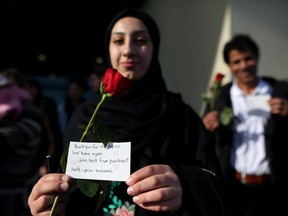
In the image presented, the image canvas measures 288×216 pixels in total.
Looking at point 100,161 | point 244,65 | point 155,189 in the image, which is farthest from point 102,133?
A: point 244,65

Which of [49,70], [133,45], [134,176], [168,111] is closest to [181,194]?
[134,176]

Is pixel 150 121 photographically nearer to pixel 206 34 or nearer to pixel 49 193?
pixel 49 193

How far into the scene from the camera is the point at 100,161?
0.73 meters

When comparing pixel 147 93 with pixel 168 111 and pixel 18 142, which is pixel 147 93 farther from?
pixel 18 142

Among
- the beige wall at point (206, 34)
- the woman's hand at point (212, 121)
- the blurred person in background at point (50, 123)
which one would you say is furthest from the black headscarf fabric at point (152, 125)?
the beige wall at point (206, 34)

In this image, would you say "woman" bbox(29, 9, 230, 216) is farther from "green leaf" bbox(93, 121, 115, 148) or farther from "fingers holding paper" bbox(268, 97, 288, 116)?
"fingers holding paper" bbox(268, 97, 288, 116)

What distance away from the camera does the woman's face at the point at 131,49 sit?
107 cm

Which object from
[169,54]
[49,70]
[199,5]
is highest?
[199,5]

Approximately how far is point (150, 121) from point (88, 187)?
36 centimetres

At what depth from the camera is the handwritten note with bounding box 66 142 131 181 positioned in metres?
0.72

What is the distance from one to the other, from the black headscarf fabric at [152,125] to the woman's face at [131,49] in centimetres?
4

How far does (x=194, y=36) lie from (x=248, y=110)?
67.3 inches

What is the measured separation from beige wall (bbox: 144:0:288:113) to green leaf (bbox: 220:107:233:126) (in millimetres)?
1037

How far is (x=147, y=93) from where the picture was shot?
1.12 metres
